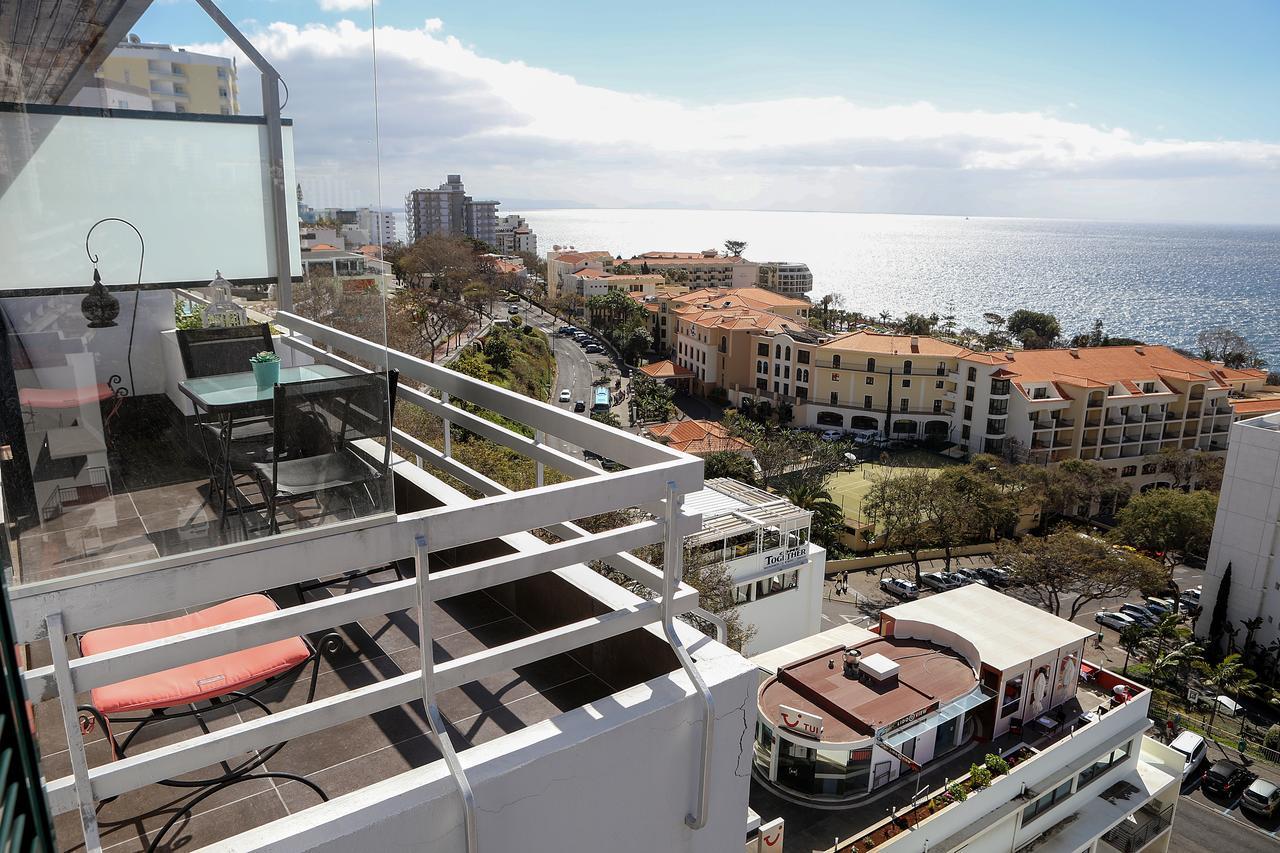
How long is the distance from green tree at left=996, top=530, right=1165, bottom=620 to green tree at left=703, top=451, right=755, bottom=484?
26.9 feet

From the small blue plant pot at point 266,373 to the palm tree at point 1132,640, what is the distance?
73.3 feet

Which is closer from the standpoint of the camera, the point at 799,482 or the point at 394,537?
the point at 394,537

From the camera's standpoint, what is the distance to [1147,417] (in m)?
35.0

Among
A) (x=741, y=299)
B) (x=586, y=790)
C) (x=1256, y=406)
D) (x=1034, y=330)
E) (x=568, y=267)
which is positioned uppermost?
(x=586, y=790)

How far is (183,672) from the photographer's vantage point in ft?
7.30

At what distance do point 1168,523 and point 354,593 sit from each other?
29.6 m

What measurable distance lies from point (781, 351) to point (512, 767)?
1514 inches

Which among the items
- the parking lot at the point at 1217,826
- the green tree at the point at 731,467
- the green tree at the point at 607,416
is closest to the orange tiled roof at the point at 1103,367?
the green tree at the point at 731,467

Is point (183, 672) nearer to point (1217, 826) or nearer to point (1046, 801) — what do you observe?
point (1046, 801)

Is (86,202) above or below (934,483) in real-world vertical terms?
above

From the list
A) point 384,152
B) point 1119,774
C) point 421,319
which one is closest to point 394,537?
point 384,152

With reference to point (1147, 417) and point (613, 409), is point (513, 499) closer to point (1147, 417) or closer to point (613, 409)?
point (613, 409)

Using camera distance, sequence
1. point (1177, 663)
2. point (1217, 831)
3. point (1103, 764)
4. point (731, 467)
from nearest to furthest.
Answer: point (1103, 764)
point (1217, 831)
point (1177, 663)
point (731, 467)

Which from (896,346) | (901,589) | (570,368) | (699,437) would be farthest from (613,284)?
(901,589)
